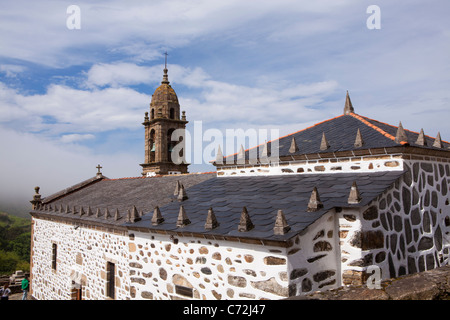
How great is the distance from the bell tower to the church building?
1271 centimetres

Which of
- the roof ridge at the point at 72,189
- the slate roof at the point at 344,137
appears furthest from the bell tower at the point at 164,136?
the slate roof at the point at 344,137

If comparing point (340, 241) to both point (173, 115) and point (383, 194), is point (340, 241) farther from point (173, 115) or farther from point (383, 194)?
point (173, 115)

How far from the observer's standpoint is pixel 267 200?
7.75 meters

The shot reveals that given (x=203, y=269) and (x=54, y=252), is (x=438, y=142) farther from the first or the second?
(x=54, y=252)

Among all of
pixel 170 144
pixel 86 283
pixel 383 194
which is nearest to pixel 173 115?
pixel 170 144

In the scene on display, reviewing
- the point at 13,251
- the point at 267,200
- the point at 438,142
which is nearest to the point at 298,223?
the point at 267,200

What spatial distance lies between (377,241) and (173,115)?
2149 cm

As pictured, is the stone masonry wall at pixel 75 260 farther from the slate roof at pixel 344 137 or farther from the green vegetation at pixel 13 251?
the green vegetation at pixel 13 251

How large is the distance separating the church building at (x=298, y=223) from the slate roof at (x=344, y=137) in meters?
0.04

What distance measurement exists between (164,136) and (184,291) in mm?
18907

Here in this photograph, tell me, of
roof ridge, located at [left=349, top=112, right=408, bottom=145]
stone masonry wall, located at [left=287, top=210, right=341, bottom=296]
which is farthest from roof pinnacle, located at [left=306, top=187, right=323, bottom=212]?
roof ridge, located at [left=349, top=112, right=408, bottom=145]

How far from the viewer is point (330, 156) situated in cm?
862

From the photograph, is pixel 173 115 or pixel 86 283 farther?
pixel 173 115

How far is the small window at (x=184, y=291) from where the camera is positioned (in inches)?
294
